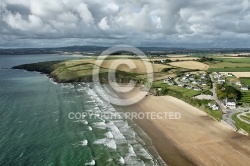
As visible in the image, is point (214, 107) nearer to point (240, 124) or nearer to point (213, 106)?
point (213, 106)

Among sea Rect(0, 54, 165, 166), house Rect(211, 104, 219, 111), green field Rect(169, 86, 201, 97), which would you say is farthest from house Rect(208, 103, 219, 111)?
sea Rect(0, 54, 165, 166)

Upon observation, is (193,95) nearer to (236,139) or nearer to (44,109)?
(236,139)

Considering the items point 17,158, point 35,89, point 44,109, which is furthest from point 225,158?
point 35,89

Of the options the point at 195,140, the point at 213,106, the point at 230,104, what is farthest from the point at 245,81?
the point at 195,140

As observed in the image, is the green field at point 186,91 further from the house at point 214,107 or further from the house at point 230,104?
the house at point 214,107

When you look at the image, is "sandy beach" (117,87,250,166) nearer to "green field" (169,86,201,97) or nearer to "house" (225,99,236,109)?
"house" (225,99,236,109)

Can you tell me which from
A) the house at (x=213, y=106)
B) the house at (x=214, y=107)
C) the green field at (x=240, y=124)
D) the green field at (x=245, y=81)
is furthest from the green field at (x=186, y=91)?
the green field at (x=245, y=81)
